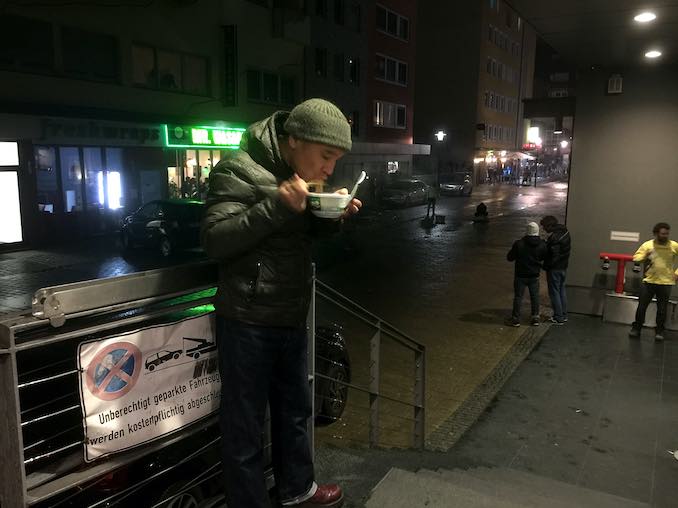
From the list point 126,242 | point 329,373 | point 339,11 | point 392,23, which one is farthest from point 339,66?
point 329,373

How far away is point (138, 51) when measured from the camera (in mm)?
18859

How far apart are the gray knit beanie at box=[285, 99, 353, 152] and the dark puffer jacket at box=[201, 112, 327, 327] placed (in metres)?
0.14

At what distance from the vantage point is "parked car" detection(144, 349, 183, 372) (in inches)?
88.0

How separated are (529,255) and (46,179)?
1507 cm

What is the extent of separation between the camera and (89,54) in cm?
1731

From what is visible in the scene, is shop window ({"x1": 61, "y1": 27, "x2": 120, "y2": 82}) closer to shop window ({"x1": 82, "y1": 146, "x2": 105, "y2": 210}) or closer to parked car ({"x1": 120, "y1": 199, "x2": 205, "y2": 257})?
shop window ({"x1": 82, "y1": 146, "x2": 105, "y2": 210})

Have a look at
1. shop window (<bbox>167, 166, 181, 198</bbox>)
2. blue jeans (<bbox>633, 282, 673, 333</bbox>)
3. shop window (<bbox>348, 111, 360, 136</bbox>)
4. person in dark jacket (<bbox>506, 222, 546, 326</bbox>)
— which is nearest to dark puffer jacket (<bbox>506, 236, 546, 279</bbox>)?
person in dark jacket (<bbox>506, 222, 546, 326</bbox>)

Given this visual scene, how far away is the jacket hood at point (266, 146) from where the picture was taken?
2.29 meters

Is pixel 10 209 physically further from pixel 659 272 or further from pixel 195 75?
pixel 659 272

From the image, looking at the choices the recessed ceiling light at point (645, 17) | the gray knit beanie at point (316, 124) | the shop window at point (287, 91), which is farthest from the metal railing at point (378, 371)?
the shop window at point (287, 91)

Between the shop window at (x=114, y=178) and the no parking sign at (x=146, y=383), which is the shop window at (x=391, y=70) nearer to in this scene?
the shop window at (x=114, y=178)

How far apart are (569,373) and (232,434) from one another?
598 cm

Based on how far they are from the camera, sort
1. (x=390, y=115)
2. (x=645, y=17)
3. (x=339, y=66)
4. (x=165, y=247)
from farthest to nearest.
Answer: (x=390, y=115) → (x=339, y=66) → (x=165, y=247) → (x=645, y=17)

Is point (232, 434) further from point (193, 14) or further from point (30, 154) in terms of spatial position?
point (193, 14)
